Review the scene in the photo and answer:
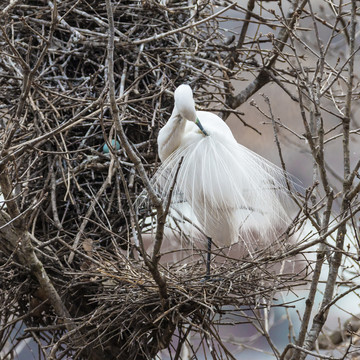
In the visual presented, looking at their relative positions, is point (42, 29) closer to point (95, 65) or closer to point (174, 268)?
point (95, 65)

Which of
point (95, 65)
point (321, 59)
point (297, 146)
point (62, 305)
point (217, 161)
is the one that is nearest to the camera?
point (321, 59)

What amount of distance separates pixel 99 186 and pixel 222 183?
0.49 meters

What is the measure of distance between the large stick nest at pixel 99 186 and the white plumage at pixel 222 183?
14 cm

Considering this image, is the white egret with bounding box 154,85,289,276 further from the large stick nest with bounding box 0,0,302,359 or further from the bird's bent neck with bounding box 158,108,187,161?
the large stick nest with bounding box 0,0,302,359

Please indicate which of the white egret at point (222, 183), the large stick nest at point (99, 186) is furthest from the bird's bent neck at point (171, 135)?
the large stick nest at point (99, 186)

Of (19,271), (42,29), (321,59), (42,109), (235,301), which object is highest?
(42,29)

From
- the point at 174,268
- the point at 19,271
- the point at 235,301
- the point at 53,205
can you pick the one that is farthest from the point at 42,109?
the point at 235,301

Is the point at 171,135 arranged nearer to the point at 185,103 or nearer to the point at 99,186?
the point at 185,103

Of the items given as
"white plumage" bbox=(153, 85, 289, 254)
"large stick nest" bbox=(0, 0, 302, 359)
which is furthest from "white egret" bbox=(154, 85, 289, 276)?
"large stick nest" bbox=(0, 0, 302, 359)

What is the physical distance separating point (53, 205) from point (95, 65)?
674mm

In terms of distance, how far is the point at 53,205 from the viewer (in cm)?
212

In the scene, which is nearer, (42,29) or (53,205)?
(53,205)

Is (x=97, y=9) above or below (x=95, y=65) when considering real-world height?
above

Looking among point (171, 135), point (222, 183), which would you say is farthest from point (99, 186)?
point (222, 183)
